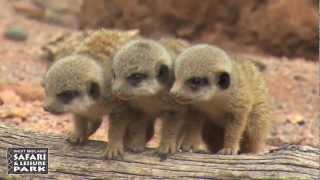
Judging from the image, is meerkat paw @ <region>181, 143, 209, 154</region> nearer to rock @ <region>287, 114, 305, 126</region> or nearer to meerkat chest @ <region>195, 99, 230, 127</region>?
meerkat chest @ <region>195, 99, 230, 127</region>

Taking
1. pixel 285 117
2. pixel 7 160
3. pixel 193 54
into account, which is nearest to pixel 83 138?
pixel 7 160

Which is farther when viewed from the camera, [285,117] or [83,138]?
[285,117]

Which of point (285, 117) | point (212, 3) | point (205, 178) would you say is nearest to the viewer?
point (205, 178)

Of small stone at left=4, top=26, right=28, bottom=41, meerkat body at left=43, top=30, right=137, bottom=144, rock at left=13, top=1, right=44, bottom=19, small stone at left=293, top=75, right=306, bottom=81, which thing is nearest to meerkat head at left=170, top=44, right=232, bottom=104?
meerkat body at left=43, top=30, right=137, bottom=144

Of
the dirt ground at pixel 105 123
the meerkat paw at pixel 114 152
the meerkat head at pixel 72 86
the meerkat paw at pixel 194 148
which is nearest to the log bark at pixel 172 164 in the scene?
the meerkat paw at pixel 114 152

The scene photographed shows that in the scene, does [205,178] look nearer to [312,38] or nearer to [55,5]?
[312,38]

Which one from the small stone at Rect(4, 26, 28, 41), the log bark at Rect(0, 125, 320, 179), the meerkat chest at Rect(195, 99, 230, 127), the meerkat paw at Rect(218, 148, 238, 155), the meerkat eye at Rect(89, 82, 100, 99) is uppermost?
the small stone at Rect(4, 26, 28, 41)

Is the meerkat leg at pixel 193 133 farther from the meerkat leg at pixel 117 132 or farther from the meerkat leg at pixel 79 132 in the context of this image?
the meerkat leg at pixel 79 132
